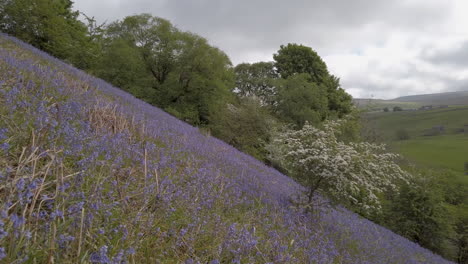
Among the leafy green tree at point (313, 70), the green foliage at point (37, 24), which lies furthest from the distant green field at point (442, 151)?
the green foliage at point (37, 24)

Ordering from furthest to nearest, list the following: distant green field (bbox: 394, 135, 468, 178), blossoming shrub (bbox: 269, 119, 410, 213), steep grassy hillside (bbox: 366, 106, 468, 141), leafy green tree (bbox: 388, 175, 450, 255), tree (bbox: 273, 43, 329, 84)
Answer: steep grassy hillside (bbox: 366, 106, 468, 141) < distant green field (bbox: 394, 135, 468, 178) < tree (bbox: 273, 43, 329, 84) < leafy green tree (bbox: 388, 175, 450, 255) < blossoming shrub (bbox: 269, 119, 410, 213)

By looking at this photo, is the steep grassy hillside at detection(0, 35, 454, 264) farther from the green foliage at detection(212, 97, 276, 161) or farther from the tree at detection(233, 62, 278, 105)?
the tree at detection(233, 62, 278, 105)

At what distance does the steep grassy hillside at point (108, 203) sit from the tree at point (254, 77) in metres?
29.0

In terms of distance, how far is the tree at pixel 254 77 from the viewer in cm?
3459

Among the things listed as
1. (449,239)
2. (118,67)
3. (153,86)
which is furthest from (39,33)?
(449,239)

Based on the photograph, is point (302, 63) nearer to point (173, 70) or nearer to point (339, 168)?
point (173, 70)

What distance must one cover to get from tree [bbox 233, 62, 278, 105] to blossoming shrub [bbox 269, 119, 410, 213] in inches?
1074

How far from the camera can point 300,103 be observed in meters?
25.0

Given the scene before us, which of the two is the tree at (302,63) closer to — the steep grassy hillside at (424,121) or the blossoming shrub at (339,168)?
the blossoming shrub at (339,168)

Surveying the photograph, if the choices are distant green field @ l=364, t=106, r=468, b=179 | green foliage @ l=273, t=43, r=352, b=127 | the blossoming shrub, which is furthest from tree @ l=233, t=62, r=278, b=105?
the blossoming shrub

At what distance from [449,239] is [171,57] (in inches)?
929

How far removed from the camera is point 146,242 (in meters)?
2.40

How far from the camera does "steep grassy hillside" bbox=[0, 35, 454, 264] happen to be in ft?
5.90

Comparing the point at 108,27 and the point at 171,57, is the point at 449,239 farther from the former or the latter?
the point at 108,27
